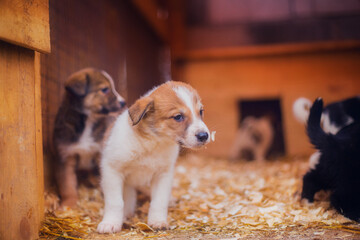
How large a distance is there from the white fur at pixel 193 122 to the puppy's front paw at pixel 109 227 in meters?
0.80

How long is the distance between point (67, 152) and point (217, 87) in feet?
11.6

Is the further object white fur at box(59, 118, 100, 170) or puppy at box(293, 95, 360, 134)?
puppy at box(293, 95, 360, 134)

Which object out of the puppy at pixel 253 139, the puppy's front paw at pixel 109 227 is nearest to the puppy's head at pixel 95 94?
the puppy's front paw at pixel 109 227

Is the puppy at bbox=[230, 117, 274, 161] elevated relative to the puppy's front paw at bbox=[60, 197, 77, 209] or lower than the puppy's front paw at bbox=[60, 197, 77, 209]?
elevated

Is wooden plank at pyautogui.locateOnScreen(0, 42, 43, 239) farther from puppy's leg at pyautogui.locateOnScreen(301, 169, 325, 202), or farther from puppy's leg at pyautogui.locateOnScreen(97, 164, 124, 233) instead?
puppy's leg at pyautogui.locateOnScreen(301, 169, 325, 202)

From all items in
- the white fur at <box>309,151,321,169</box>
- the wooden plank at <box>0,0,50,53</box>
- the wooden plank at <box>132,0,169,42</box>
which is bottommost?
the white fur at <box>309,151,321,169</box>

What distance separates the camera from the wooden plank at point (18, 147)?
7.06ft

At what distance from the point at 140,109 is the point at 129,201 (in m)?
0.95

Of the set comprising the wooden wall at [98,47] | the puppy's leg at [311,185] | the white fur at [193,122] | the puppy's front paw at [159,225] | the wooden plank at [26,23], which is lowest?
the puppy's front paw at [159,225]

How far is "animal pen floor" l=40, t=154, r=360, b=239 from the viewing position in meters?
2.44

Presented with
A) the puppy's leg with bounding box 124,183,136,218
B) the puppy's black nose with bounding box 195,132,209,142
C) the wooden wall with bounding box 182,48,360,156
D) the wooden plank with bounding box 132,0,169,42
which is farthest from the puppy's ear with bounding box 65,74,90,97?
the wooden wall with bounding box 182,48,360,156

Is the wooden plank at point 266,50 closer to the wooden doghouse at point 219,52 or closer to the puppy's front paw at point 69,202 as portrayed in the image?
the wooden doghouse at point 219,52

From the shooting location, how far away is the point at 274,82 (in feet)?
20.1

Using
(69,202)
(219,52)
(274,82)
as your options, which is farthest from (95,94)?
(274,82)
